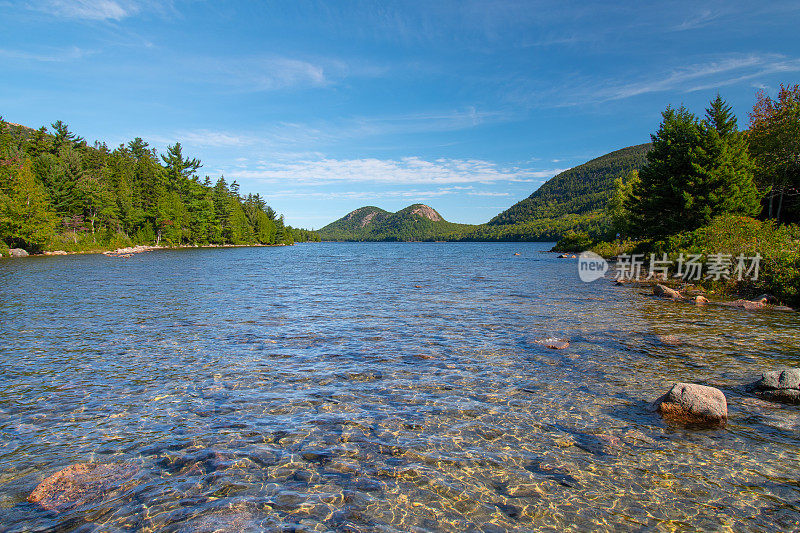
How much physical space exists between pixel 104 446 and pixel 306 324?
12770 mm

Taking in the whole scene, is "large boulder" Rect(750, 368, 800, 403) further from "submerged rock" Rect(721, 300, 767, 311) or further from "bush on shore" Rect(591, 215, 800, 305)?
"bush on shore" Rect(591, 215, 800, 305)

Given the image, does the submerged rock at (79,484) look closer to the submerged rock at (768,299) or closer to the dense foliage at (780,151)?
the submerged rock at (768,299)

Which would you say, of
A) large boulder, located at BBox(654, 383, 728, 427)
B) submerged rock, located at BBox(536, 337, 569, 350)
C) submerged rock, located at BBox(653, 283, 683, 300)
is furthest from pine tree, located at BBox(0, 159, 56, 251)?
submerged rock, located at BBox(653, 283, 683, 300)

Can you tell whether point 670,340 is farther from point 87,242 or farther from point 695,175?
point 87,242

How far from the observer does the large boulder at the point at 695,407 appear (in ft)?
32.1

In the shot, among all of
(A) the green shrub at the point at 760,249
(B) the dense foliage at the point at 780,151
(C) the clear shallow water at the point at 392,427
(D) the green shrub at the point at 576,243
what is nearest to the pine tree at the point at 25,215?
(C) the clear shallow water at the point at 392,427

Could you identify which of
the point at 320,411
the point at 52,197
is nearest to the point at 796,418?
the point at 320,411

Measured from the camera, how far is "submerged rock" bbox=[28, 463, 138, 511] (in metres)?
6.78

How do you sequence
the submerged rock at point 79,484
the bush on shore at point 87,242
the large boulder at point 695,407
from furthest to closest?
the bush on shore at point 87,242 → the large boulder at point 695,407 → the submerged rock at point 79,484

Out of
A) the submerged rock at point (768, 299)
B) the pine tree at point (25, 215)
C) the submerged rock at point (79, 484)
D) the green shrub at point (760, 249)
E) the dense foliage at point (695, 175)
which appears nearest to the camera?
the submerged rock at point (79, 484)

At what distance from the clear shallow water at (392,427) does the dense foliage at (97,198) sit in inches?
2963

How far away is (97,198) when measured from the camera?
9575 centimetres

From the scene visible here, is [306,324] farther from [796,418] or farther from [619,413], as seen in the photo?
[796,418]

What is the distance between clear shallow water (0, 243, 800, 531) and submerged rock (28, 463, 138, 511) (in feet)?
0.79
